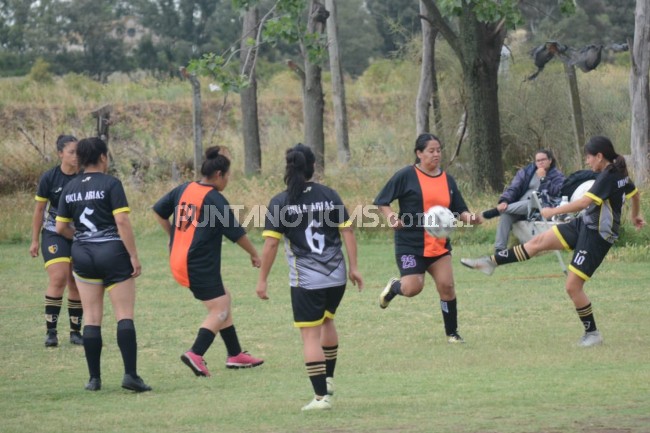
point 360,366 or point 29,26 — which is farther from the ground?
point 29,26

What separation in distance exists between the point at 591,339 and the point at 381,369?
206cm

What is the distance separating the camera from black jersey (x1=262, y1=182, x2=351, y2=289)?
8.22 m

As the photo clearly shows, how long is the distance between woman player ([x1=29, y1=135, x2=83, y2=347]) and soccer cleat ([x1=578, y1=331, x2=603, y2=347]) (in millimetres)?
4858

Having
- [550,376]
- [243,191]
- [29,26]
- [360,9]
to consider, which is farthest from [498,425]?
[360,9]

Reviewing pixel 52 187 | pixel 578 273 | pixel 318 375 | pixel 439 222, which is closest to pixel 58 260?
pixel 52 187

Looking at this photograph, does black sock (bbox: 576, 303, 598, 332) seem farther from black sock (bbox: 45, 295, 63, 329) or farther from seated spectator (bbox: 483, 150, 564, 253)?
black sock (bbox: 45, 295, 63, 329)

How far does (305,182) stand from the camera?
8.26m

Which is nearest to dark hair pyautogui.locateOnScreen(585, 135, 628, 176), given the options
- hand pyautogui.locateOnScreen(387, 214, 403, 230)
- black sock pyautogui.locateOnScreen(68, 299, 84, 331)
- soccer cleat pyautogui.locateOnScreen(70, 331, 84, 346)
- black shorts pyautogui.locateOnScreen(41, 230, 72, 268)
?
hand pyautogui.locateOnScreen(387, 214, 403, 230)

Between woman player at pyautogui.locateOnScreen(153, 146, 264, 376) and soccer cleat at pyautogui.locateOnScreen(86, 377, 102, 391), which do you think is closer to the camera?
soccer cleat at pyautogui.locateOnScreen(86, 377, 102, 391)

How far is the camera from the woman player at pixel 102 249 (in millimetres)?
9039

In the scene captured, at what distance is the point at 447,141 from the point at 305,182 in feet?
60.9

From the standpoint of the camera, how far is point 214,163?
31.1 feet

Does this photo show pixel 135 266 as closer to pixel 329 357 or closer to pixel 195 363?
pixel 195 363

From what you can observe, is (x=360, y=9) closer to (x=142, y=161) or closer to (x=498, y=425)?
(x=142, y=161)
